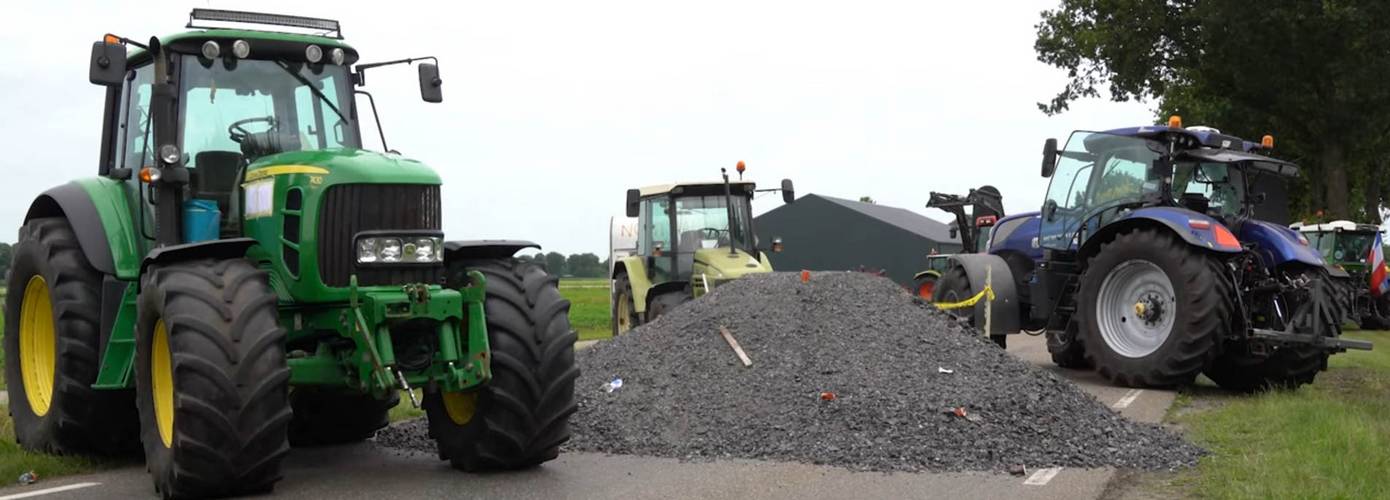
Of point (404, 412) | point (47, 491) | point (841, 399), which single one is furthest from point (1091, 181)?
point (47, 491)

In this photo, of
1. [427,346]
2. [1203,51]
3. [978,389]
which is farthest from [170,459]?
[1203,51]

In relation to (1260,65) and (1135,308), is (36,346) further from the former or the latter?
(1260,65)

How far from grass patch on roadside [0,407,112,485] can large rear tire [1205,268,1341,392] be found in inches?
357

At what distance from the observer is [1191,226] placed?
476 inches

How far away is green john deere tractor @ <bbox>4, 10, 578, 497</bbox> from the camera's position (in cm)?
657

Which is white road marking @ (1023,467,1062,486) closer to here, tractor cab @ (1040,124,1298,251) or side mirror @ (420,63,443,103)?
side mirror @ (420,63,443,103)

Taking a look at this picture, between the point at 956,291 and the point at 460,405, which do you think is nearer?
the point at 460,405

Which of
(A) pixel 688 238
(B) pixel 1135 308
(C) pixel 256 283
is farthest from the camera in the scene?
(A) pixel 688 238

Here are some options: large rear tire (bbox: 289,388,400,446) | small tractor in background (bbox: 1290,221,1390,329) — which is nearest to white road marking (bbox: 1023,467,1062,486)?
large rear tire (bbox: 289,388,400,446)

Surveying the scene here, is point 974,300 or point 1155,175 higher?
point 1155,175

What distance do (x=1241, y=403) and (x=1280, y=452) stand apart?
326 centimetres

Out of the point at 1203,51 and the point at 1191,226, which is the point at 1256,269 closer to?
the point at 1191,226

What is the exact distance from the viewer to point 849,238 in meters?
40.3

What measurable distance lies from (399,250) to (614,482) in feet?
5.40
